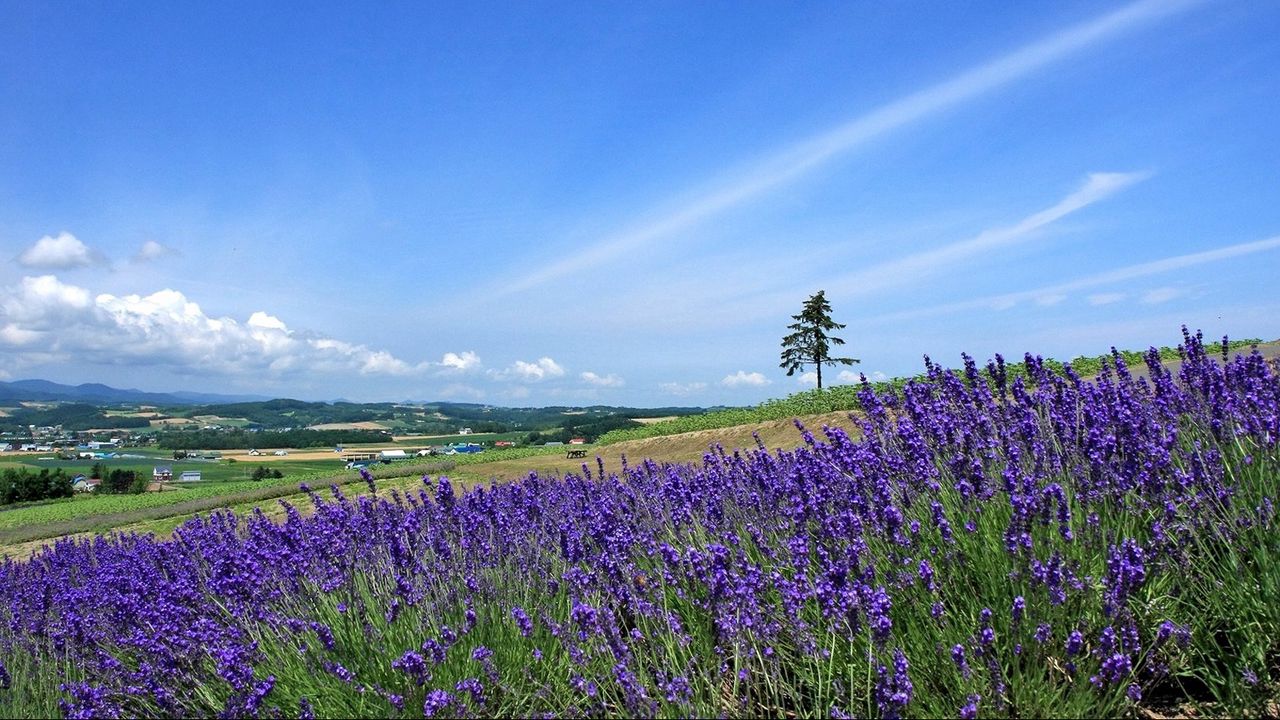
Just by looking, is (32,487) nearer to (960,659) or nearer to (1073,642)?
(960,659)

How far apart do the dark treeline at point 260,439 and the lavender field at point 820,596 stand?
6440 centimetres

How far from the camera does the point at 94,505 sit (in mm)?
22250

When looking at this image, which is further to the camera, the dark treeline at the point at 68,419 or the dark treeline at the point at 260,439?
the dark treeline at the point at 68,419

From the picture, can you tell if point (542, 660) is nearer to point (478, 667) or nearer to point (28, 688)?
point (478, 667)

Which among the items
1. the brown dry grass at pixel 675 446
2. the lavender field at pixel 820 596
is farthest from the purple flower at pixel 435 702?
the brown dry grass at pixel 675 446

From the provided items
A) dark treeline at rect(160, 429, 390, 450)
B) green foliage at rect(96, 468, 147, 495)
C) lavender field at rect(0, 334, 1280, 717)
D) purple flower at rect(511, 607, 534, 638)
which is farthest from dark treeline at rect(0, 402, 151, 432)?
purple flower at rect(511, 607, 534, 638)

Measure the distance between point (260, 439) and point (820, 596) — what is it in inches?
3389

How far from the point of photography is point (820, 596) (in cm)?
244

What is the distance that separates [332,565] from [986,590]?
3181 mm

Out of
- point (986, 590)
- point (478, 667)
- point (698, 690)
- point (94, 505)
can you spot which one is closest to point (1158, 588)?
point (986, 590)

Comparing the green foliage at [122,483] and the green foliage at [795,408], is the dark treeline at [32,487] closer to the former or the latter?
the green foliage at [122,483]

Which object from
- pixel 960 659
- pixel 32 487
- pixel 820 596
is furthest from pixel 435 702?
pixel 32 487

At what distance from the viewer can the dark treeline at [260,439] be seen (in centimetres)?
6788

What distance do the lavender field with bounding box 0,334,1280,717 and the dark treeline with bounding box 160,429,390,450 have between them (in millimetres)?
64395
